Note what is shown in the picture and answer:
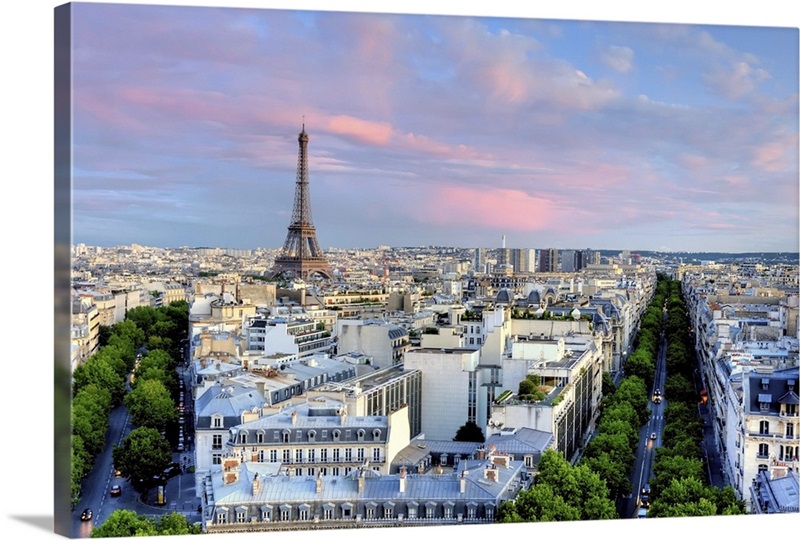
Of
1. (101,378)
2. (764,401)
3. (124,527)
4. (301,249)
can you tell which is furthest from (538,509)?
(301,249)

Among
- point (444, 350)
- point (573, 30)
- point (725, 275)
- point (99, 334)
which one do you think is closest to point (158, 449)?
point (444, 350)

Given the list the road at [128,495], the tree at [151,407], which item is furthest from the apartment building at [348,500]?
the tree at [151,407]

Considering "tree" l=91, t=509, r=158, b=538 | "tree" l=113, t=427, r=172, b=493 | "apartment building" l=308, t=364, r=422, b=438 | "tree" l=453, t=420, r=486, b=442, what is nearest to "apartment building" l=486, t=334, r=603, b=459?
"tree" l=453, t=420, r=486, b=442

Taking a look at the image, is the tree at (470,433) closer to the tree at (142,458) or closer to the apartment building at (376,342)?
the apartment building at (376,342)

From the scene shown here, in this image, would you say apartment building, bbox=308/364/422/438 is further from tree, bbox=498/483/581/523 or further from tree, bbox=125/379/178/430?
tree, bbox=498/483/581/523

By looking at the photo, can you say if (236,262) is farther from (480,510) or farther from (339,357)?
(480,510)
